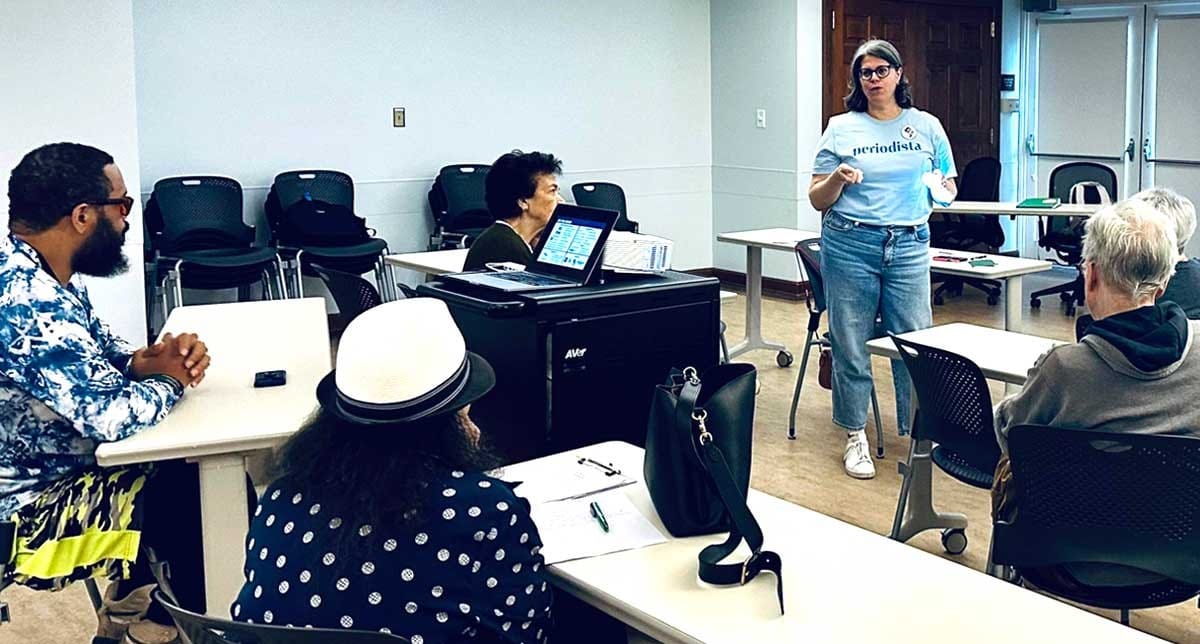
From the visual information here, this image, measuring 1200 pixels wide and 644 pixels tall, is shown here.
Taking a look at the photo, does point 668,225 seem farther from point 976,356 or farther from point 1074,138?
point 976,356

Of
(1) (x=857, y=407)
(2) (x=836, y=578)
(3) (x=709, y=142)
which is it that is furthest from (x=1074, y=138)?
(2) (x=836, y=578)

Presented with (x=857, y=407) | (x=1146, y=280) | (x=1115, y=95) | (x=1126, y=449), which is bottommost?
(x=857, y=407)

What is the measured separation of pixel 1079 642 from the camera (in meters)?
1.70

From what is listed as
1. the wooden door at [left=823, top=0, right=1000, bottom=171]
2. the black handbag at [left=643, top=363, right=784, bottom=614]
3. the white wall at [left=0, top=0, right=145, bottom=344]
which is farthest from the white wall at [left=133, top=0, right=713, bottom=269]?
the black handbag at [left=643, top=363, right=784, bottom=614]

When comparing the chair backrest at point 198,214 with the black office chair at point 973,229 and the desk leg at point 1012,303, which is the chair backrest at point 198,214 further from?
the black office chair at point 973,229

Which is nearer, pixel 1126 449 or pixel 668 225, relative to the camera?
pixel 1126 449

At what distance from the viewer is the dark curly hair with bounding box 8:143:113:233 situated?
277cm

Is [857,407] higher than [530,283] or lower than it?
lower

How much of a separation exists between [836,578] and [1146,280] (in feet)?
3.88

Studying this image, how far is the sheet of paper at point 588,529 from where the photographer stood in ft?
6.88

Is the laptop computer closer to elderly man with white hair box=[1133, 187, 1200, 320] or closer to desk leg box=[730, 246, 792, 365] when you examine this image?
elderly man with white hair box=[1133, 187, 1200, 320]

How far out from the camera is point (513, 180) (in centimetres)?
403

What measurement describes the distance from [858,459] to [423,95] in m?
4.16

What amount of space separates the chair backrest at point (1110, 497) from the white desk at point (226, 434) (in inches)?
59.6
